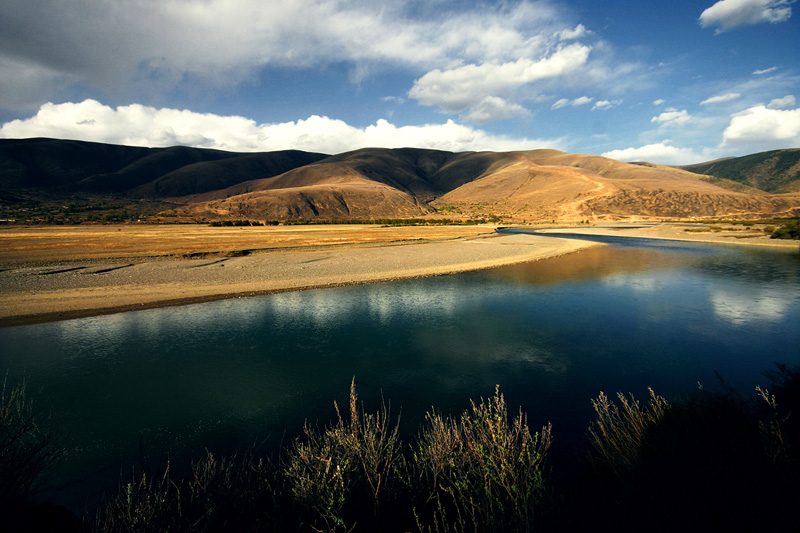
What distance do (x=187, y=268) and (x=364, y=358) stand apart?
24.0 m

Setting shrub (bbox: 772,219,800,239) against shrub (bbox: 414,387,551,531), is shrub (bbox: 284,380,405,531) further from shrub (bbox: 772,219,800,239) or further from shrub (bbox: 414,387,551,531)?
shrub (bbox: 772,219,800,239)

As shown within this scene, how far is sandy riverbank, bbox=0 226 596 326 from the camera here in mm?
21078

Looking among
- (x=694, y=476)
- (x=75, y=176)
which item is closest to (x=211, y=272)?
(x=694, y=476)

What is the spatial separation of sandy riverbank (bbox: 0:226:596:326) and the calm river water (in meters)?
2.96

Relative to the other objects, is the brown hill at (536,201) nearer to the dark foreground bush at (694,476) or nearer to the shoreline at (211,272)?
the shoreline at (211,272)

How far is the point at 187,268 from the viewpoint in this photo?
3036cm

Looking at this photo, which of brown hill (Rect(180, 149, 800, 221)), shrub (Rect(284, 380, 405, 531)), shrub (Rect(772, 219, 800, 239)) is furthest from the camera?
brown hill (Rect(180, 149, 800, 221))

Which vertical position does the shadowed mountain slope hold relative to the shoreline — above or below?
above

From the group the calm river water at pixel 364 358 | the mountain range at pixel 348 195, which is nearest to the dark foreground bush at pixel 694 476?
the calm river water at pixel 364 358

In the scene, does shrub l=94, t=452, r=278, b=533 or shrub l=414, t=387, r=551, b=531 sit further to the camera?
shrub l=414, t=387, r=551, b=531

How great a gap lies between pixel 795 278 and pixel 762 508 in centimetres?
3467

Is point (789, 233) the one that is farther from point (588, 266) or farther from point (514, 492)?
point (514, 492)

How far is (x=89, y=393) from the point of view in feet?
36.9

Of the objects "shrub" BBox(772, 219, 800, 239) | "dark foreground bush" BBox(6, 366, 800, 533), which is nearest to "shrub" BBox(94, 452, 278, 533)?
"dark foreground bush" BBox(6, 366, 800, 533)
